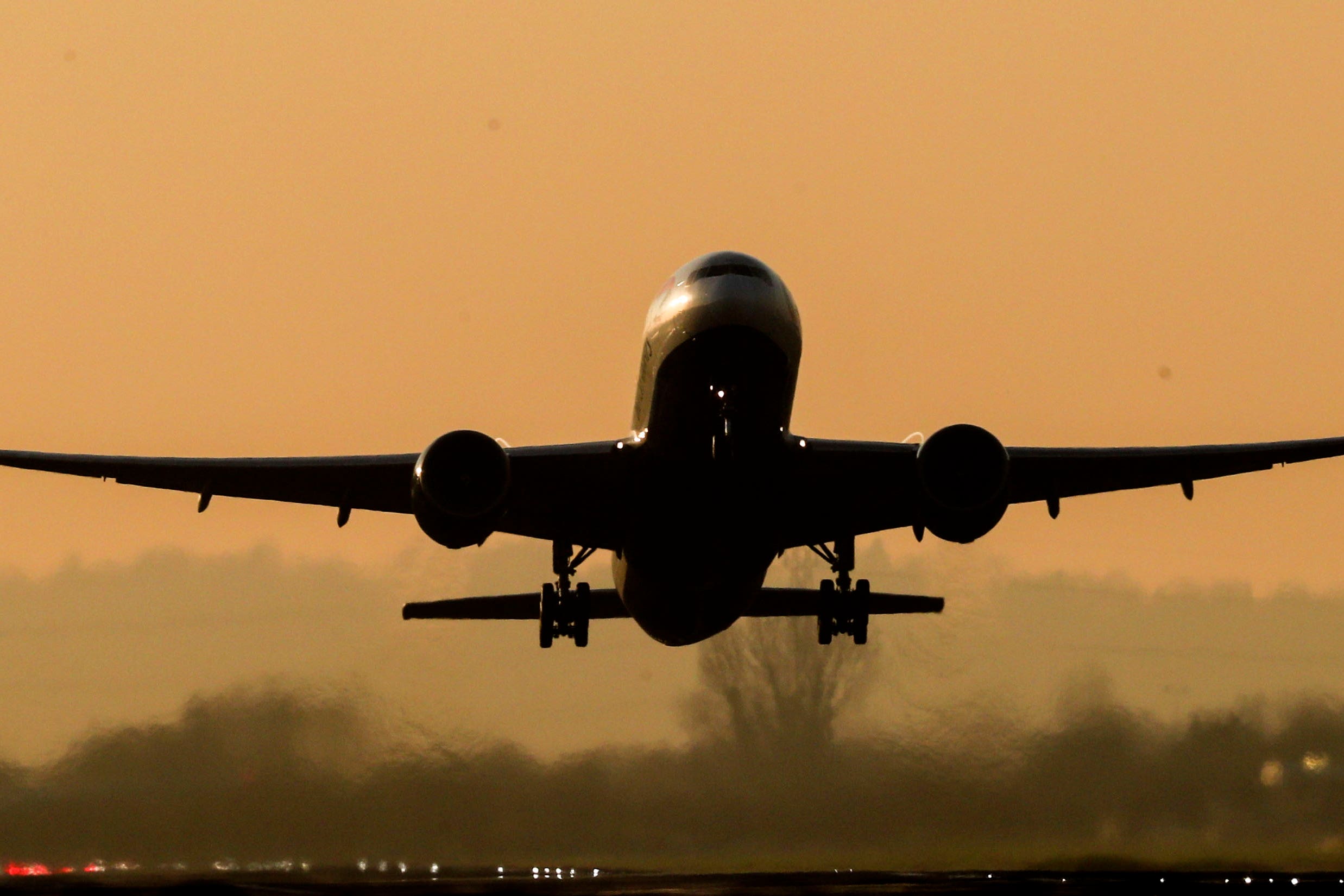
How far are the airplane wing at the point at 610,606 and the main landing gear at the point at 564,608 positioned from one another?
60 centimetres

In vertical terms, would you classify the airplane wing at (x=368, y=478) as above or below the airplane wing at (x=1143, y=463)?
below

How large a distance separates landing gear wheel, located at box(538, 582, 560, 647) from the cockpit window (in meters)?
9.77

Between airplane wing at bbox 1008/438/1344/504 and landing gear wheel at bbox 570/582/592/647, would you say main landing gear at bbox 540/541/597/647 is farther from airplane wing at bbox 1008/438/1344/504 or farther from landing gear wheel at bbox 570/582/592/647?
airplane wing at bbox 1008/438/1344/504

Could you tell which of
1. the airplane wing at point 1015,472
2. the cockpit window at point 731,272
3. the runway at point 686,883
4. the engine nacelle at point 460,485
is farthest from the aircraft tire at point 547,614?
the cockpit window at point 731,272

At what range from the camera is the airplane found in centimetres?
2584

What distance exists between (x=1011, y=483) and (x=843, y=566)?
12.3 feet

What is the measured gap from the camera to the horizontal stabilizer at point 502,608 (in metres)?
34.8

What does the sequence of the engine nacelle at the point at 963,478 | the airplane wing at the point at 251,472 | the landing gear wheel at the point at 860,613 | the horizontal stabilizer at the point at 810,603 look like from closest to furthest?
the engine nacelle at the point at 963,478, the airplane wing at the point at 251,472, the landing gear wheel at the point at 860,613, the horizontal stabilizer at the point at 810,603

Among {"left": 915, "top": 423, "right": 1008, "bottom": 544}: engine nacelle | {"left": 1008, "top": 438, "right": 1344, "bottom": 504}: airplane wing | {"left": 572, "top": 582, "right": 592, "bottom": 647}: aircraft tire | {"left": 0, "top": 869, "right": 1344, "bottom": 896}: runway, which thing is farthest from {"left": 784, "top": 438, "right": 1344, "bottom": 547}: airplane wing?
{"left": 0, "top": 869, "right": 1344, "bottom": 896}: runway

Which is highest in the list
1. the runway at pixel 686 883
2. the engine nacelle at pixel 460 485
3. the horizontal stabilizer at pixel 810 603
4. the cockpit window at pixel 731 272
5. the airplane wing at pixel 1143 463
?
the cockpit window at pixel 731 272

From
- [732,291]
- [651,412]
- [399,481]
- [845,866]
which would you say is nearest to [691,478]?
[651,412]

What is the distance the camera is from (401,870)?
39.5 meters

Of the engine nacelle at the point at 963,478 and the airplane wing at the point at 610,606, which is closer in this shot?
the engine nacelle at the point at 963,478

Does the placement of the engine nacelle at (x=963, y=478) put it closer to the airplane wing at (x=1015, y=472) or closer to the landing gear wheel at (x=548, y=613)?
the airplane wing at (x=1015, y=472)
